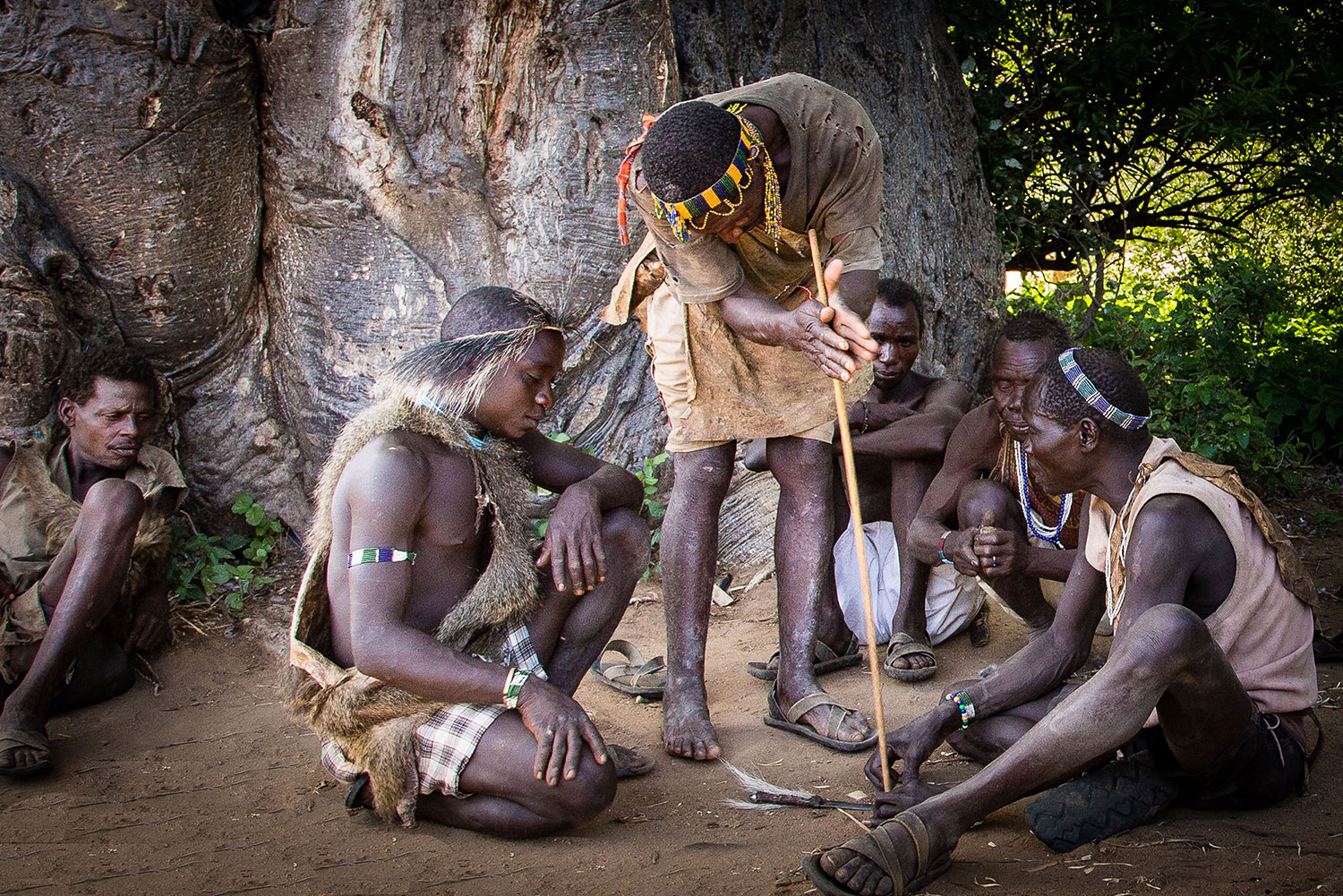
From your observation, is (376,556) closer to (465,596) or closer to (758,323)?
(465,596)

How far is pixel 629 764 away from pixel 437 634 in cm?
66

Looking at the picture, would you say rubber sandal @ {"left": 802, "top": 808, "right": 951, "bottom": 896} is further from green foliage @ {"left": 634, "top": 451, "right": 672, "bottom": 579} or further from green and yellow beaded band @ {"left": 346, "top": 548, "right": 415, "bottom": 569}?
green foliage @ {"left": 634, "top": 451, "right": 672, "bottom": 579}

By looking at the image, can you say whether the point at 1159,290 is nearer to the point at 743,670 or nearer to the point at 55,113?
the point at 743,670

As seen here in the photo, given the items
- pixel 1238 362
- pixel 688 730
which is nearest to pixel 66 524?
pixel 688 730

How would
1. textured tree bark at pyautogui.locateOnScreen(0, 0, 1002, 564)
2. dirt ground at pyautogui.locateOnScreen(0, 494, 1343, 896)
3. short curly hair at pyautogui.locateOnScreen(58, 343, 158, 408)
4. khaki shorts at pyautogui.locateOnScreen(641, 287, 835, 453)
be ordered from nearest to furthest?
dirt ground at pyautogui.locateOnScreen(0, 494, 1343, 896)
khaki shorts at pyautogui.locateOnScreen(641, 287, 835, 453)
short curly hair at pyautogui.locateOnScreen(58, 343, 158, 408)
textured tree bark at pyautogui.locateOnScreen(0, 0, 1002, 564)

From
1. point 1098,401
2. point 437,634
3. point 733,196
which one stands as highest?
point 733,196

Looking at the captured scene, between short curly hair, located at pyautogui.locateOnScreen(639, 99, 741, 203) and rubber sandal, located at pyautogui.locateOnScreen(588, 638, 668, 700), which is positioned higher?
short curly hair, located at pyautogui.locateOnScreen(639, 99, 741, 203)

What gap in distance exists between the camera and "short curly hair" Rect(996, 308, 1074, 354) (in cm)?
385

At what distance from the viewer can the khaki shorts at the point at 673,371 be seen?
11.3ft

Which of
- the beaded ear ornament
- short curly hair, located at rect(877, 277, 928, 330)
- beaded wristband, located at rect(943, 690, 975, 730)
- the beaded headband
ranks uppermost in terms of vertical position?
Result: the beaded ear ornament

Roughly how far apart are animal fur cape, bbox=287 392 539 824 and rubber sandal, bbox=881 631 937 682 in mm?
1309

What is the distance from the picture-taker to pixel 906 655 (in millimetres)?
3746

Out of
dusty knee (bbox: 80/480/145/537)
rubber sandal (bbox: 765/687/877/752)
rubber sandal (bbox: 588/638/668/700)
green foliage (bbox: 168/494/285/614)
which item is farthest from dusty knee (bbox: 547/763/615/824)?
green foliage (bbox: 168/494/285/614)

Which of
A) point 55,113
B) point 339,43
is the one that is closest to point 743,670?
point 339,43
